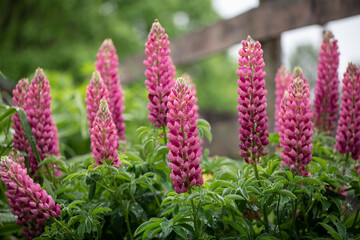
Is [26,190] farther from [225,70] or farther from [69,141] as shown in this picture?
[225,70]

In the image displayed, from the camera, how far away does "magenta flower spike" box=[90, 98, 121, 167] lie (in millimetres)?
1459

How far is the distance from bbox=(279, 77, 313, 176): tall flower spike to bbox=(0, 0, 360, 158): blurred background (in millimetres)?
591

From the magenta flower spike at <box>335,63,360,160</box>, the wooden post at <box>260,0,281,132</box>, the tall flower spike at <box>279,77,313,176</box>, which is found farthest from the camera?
the wooden post at <box>260,0,281,132</box>

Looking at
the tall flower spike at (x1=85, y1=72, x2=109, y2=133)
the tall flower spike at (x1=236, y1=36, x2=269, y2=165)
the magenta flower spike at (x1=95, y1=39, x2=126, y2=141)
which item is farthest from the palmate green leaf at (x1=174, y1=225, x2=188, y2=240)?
the magenta flower spike at (x1=95, y1=39, x2=126, y2=141)

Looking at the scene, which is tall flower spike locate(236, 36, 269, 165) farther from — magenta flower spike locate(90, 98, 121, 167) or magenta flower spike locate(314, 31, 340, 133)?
magenta flower spike locate(314, 31, 340, 133)

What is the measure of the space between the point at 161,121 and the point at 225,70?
17.3 m

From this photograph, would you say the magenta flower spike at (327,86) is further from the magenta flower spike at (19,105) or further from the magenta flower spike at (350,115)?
the magenta flower spike at (19,105)

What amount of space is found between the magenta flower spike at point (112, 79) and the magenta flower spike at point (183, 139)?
2.24 ft

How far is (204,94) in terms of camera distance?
55.9ft

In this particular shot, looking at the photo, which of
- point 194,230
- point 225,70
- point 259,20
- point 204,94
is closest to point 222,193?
point 194,230

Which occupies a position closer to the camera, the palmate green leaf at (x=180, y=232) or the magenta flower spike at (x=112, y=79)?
the palmate green leaf at (x=180, y=232)

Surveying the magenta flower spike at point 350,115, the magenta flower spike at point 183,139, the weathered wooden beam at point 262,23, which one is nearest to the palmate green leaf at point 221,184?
the magenta flower spike at point 183,139

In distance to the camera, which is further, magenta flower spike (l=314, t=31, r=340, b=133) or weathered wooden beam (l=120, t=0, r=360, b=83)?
weathered wooden beam (l=120, t=0, r=360, b=83)

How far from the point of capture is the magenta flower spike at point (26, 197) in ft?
4.66
